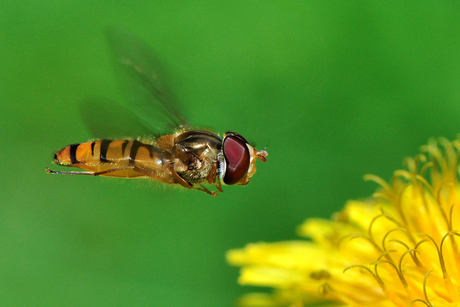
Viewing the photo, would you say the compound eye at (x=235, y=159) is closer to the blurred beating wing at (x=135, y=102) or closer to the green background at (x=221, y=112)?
the blurred beating wing at (x=135, y=102)

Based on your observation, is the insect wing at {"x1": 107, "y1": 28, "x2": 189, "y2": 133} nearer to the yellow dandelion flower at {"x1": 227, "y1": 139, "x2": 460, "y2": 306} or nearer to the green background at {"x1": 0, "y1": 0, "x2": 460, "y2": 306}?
the yellow dandelion flower at {"x1": 227, "y1": 139, "x2": 460, "y2": 306}

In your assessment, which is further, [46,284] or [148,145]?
[46,284]

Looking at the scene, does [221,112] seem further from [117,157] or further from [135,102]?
[117,157]

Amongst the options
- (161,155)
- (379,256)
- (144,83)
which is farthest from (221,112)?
(379,256)

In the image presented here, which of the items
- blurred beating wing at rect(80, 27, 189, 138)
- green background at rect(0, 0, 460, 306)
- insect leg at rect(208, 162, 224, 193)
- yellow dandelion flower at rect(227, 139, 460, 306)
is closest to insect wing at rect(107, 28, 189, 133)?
blurred beating wing at rect(80, 27, 189, 138)

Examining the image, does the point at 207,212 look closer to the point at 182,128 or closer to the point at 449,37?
the point at 182,128

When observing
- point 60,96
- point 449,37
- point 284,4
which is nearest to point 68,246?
point 60,96

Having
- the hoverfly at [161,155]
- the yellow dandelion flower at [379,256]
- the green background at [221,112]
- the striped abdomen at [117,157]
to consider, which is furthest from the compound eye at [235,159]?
the green background at [221,112]
